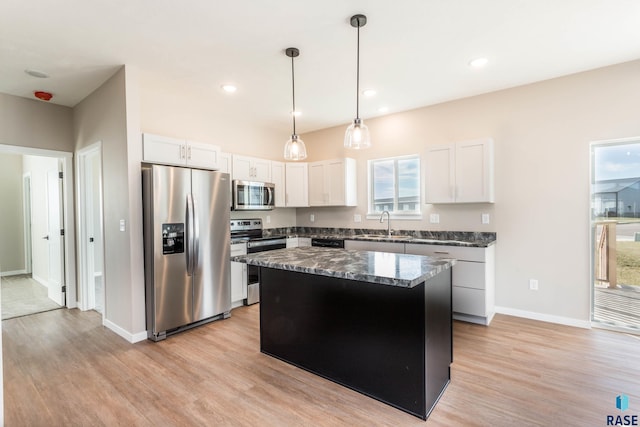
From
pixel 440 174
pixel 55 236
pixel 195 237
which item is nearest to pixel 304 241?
pixel 195 237

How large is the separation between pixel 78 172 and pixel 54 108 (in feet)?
2.91

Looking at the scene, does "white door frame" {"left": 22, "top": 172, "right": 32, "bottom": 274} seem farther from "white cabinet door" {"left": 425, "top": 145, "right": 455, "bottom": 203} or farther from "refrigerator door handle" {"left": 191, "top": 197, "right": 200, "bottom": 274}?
"white cabinet door" {"left": 425, "top": 145, "right": 455, "bottom": 203}

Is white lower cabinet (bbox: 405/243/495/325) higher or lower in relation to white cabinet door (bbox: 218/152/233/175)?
lower

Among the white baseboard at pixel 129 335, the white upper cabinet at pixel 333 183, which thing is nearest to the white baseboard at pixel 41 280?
the white baseboard at pixel 129 335

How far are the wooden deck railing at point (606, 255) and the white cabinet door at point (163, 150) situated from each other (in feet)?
15.5

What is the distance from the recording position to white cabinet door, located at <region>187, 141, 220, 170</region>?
3.68 metres

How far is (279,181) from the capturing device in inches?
203

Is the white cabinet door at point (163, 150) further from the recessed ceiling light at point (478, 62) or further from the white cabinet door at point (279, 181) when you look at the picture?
the recessed ceiling light at point (478, 62)

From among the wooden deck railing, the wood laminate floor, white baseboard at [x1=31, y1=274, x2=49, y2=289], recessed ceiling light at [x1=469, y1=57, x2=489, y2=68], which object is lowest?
the wood laminate floor

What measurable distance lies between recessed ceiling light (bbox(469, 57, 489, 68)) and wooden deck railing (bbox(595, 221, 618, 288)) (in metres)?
2.13

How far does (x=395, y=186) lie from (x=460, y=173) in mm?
1101

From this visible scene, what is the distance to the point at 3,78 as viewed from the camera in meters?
3.27

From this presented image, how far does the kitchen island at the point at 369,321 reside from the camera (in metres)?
1.94

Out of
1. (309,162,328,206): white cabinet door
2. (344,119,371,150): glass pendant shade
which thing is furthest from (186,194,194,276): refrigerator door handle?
(309,162,328,206): white cabinet door
